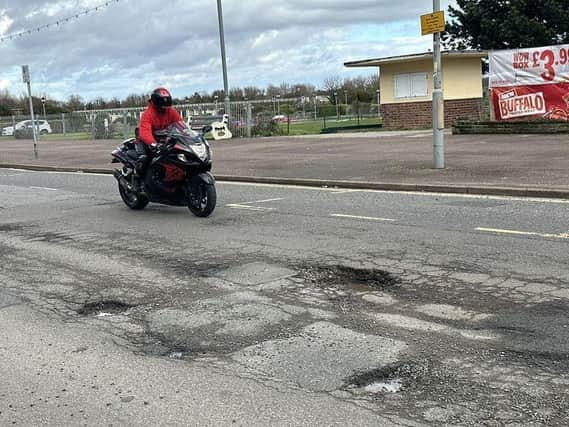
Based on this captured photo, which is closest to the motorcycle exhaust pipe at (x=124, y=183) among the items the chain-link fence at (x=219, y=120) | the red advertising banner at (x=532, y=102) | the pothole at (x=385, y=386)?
the pothole at (x=385, y=386)

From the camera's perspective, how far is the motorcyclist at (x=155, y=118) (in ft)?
33.6

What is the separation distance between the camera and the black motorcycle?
988 centimetres

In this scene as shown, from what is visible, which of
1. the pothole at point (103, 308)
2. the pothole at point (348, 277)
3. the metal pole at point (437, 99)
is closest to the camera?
the pothole at point (103, 308)

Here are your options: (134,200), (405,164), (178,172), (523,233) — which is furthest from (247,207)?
(405,164)

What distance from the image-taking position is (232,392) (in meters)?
4.00

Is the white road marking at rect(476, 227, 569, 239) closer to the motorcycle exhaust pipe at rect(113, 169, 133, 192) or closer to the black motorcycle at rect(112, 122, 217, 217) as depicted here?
the black motorcycle at rect(112, 122, 217, 217)

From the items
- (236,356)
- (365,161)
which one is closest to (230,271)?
(236,356)

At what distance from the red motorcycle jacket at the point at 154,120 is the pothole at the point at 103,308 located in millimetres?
4680

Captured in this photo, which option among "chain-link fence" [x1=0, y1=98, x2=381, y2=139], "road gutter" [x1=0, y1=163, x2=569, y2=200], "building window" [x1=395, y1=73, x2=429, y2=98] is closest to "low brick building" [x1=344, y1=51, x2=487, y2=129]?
"building window" [x1=395, y1=73, x2=429, y2=98]

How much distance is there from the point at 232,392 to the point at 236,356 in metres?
0.58

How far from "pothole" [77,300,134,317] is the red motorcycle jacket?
468 cm

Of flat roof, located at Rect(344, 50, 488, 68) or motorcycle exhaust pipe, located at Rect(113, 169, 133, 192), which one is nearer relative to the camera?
motorcycle exhaust pipe, located at Rect(113, 169, 133, 192)

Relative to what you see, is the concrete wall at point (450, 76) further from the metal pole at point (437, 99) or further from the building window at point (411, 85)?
the metal pole at point (437, 99)

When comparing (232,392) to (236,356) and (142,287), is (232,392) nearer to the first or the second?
(236,356)
